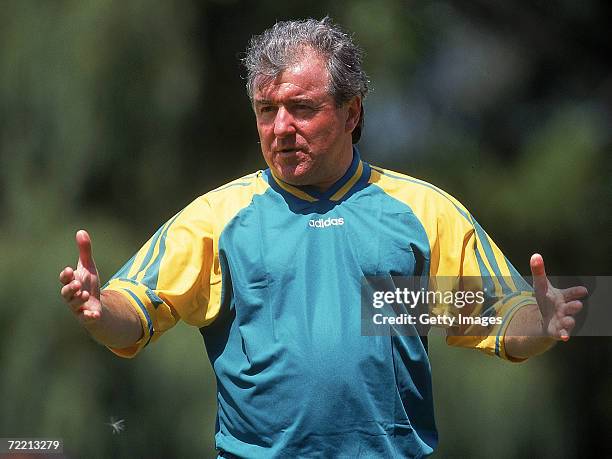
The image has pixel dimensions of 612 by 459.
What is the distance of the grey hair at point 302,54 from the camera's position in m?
2.10

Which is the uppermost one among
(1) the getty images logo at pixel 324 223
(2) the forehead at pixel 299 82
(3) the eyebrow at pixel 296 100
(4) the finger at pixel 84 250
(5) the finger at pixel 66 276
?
(2) the forehead at pixel 299 82

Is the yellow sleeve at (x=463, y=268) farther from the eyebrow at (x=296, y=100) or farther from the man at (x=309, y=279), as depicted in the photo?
the eyebrow at (x=296, y=100)

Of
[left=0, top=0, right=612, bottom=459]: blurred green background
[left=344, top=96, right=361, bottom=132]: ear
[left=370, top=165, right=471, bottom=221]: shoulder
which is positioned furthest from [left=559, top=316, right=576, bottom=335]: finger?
[left=0, top=0, right=612, bottom=459]: blurred green background

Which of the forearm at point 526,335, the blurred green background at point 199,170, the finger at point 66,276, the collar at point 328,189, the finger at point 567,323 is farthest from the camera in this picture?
the blurred green background at point 199,170

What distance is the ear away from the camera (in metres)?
2.18

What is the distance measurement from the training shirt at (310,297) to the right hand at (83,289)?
128mm

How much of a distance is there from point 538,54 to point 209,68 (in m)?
1.13

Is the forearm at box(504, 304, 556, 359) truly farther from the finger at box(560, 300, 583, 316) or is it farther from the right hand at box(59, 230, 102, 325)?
the right hand at box(59, 230, 102, 325)

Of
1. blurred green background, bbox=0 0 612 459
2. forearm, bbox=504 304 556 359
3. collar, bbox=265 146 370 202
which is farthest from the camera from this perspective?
blurred green background, bbox=0 0 612 459

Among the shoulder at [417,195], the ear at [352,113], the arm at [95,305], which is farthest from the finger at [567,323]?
the arm at [95,305]

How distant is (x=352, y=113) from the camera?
2.21m

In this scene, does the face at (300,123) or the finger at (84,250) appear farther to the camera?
the face at (300,123)

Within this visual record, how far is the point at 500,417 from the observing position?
3.74m

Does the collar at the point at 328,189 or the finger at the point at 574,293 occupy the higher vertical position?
the collar at the point at 328,189
